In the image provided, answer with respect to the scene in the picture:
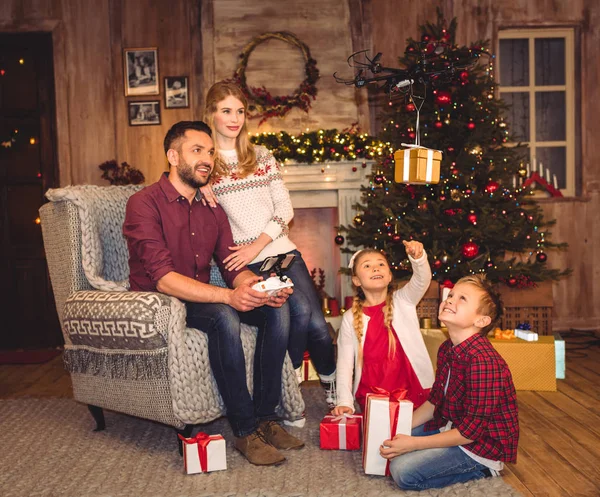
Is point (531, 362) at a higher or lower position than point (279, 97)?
lower

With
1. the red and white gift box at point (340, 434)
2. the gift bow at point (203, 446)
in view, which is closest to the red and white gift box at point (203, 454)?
the gift bow at point (203, 446)

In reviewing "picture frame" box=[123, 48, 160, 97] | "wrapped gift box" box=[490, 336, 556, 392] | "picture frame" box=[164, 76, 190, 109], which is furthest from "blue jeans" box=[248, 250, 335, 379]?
"picture frame" box=[123, 48, 160, 97]

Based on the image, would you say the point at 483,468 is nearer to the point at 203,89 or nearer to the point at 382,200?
the point at 382,200

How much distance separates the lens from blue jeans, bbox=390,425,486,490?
205cm

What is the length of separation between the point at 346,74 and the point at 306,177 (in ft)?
2.92

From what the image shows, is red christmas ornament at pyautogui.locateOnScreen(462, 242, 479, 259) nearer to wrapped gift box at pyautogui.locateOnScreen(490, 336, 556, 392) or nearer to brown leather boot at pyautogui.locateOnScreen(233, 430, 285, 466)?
wrapped gift box at pyautogui.locateOnScreen(490, 336, 556, 392)

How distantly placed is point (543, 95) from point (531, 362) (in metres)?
2.64

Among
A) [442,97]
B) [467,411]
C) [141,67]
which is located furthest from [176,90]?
[467,411]

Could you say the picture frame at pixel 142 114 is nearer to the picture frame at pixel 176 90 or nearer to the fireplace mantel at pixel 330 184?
the picture frame at pixel 176 90

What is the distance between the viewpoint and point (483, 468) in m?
2.12

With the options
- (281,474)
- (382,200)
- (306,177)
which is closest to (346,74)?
(306,177)

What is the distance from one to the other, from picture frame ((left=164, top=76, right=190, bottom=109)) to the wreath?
0.39 meters

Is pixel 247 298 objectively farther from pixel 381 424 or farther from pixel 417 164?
pixel 417 164

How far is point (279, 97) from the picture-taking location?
189 inches
